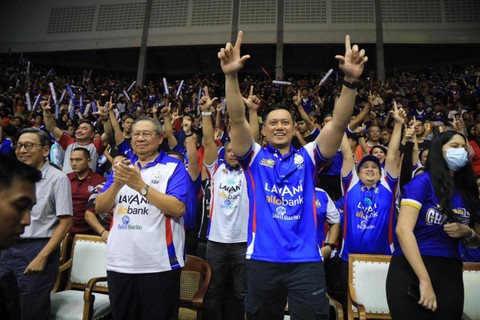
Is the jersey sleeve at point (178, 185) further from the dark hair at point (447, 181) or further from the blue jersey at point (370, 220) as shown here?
the blue jersey at point (370, 220)

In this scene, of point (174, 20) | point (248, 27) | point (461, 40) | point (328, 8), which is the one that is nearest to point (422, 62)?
point (461, 40)

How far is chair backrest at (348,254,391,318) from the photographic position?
2.87 m

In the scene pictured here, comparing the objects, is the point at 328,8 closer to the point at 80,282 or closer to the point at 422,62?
the point at 422,62

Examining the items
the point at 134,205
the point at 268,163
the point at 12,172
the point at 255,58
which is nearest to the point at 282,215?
the point at 268,163

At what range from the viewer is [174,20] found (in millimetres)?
14961

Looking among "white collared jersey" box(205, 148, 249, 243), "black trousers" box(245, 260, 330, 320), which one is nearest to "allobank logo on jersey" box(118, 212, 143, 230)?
"black trousers" box(245, 260, 330, 320)

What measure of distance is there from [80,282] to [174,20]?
1364cm

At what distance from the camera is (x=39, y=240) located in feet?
8.58

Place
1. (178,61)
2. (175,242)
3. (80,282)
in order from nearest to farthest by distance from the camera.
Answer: (175,242)
(80,282)
(178,61)

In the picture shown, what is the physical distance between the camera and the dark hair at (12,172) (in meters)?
1.12

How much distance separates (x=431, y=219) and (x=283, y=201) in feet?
2.48

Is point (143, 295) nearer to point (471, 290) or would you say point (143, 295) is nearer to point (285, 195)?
point (285, 195)

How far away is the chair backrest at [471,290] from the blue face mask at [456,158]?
1.37 meters

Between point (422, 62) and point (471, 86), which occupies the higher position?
point (422, 62)
